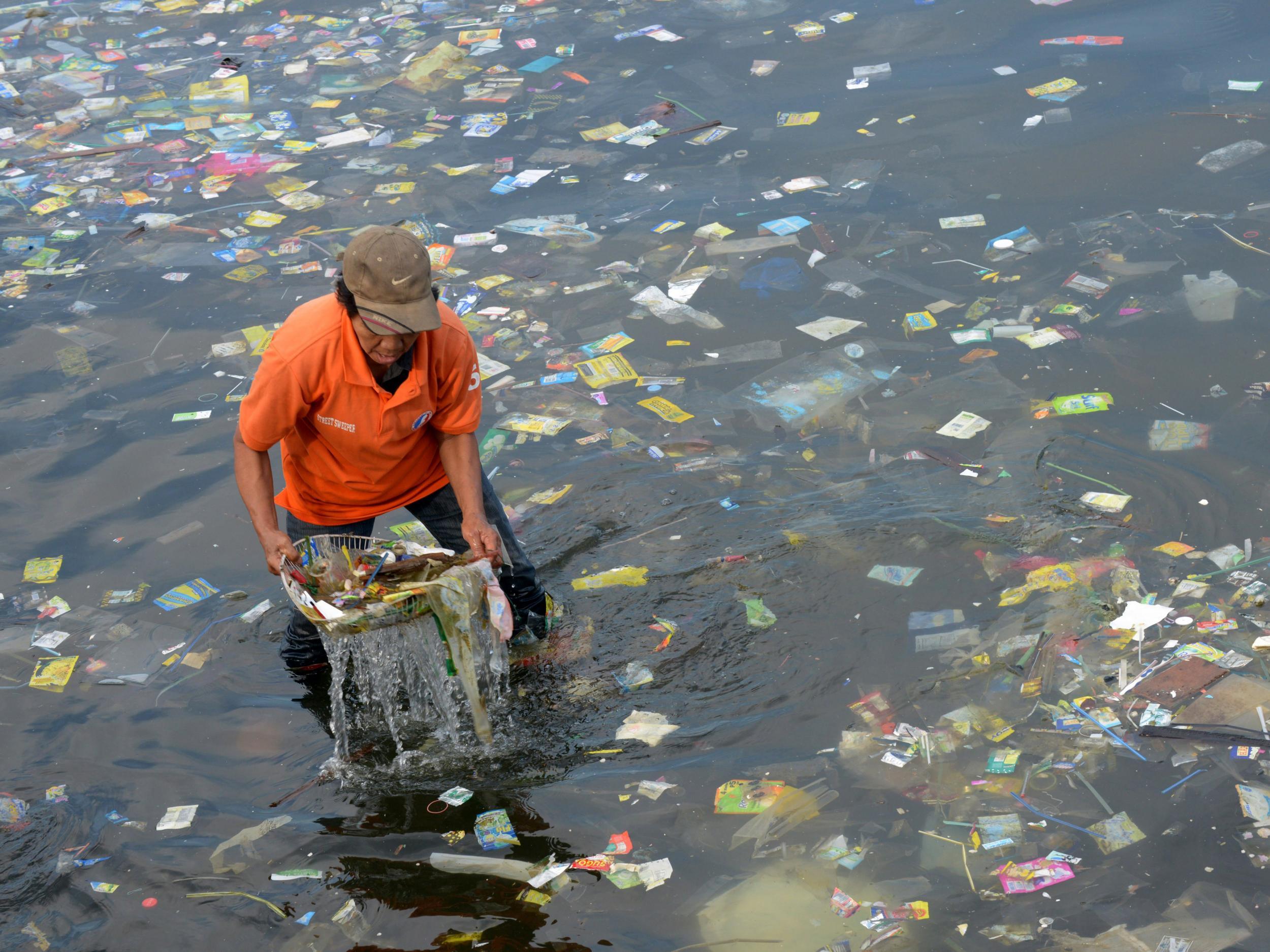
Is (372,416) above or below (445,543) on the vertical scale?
above

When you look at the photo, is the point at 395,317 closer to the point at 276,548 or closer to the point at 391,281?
the point at 391,281

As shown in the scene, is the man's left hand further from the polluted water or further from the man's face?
the man's face

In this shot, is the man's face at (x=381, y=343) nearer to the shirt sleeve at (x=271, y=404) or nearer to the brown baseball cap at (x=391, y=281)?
the brown baseball cap at (x=391, y=281)

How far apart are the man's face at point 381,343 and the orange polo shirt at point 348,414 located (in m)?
0.03

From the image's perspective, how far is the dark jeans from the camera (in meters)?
3.56

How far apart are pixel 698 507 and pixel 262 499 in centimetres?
196

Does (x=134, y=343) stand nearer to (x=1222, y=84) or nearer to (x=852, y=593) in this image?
(x=852, y=593)

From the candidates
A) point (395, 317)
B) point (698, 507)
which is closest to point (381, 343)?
point (395, 317)

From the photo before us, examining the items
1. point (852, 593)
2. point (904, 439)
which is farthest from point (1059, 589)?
point (904, 439)

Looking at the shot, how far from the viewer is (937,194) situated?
6305mm

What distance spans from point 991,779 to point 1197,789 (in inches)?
21.9

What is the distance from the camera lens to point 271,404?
300 centimetres

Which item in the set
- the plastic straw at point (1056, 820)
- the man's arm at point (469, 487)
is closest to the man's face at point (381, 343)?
the man's arm at point (469, 487)

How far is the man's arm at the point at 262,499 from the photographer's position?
315 centimetres
